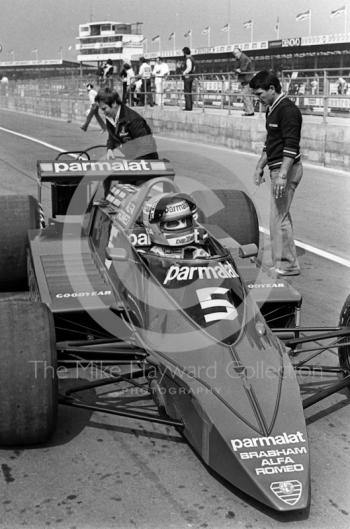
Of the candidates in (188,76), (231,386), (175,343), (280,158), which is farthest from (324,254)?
(188,76)

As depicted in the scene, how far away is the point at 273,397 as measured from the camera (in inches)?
162

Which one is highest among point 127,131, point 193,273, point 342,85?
point 342,85

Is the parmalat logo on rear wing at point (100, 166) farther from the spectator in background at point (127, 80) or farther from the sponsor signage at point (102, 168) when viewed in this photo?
the spectator in background at point (127, 80)

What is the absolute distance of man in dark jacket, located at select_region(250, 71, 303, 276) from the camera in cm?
749

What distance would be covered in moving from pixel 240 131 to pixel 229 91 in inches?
105

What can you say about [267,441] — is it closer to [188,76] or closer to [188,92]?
[188,76]

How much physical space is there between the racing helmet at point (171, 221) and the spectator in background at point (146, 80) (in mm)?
21026

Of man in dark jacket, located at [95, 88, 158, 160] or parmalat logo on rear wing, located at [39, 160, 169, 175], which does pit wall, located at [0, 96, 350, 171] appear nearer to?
man in dark jacket, located at [95, 88, 158, 160]

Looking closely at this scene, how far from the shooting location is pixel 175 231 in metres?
5.11

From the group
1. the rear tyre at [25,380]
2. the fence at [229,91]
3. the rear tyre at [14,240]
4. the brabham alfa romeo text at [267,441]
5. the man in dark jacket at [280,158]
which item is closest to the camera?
the brabham alfa romeo text at [267,441]

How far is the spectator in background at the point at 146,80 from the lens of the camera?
86.0 ft

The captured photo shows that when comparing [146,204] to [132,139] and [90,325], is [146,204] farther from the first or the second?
[132,139]

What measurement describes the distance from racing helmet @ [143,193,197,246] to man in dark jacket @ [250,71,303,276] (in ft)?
8.41

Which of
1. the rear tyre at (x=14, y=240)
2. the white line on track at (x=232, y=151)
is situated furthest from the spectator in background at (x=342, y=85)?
the rear tyre at (x=14, y=240)
